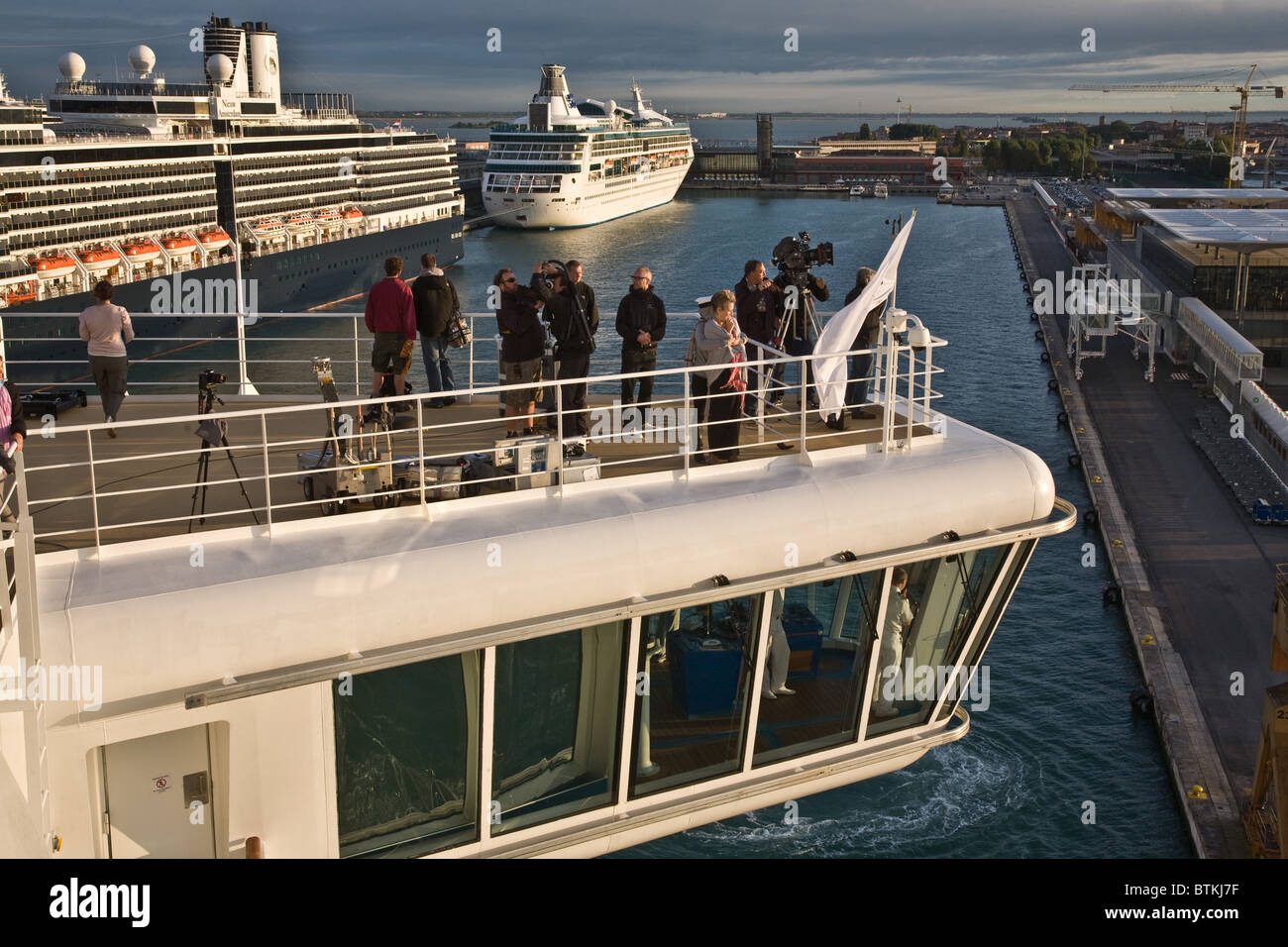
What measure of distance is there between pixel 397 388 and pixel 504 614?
4.51 m

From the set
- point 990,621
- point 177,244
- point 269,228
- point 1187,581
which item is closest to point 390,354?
point 990,621

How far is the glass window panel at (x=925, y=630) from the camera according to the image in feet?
31.7

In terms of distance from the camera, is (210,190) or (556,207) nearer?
(210,190)

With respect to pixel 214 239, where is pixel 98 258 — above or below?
below

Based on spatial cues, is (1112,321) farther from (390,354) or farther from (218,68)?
(218,68)

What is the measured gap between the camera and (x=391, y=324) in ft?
38.3

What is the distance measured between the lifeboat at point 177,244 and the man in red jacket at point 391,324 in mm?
71590

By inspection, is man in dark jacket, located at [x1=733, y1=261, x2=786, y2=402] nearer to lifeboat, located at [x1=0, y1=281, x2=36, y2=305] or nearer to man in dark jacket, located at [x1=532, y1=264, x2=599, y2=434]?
man in dark jacket, located at [x1=532, y1=264, x2=599, y2=434]

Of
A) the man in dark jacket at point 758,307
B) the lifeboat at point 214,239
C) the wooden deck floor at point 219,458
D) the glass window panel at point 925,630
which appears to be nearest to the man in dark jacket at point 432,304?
the wooden deck floor at point 219,458

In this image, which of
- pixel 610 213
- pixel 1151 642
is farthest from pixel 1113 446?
pixel 610 213

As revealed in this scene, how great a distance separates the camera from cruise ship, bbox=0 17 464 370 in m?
68.3

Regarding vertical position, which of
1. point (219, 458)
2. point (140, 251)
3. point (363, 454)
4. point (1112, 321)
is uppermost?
point (140, 251)

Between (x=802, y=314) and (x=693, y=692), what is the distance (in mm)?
5625
